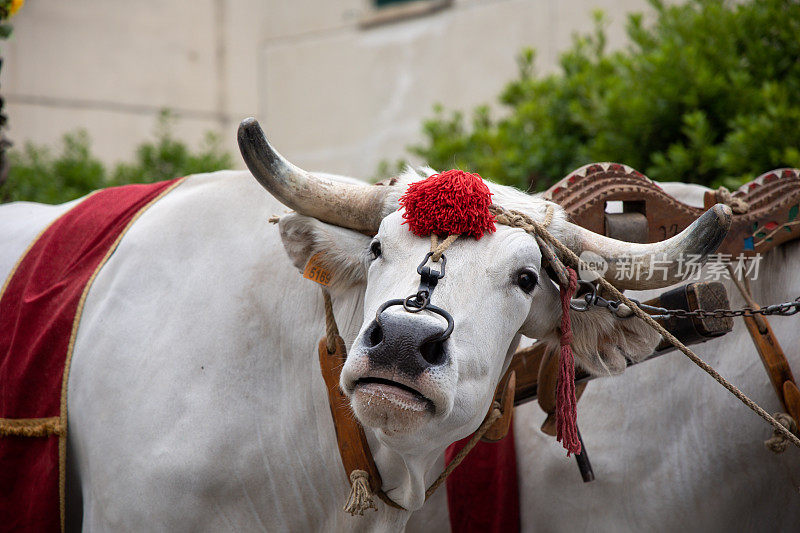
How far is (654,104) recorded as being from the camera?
4.84m

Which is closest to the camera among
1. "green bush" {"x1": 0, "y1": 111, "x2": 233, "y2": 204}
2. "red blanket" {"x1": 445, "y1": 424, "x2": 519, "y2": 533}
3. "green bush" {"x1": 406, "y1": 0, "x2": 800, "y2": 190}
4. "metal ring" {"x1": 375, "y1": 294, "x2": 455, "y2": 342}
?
"metal ring" {"x1": 375, "y1": 294, "x2": 455, "y2": 342}

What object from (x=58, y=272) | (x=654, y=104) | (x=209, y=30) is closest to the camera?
(x=58, y=272)

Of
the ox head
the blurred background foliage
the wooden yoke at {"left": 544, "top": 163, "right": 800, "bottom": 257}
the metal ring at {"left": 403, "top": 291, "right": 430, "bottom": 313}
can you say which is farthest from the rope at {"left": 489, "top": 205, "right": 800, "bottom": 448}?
the blurred background foliage

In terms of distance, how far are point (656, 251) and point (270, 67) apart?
893cm

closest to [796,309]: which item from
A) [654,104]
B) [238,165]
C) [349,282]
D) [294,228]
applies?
[349,282]

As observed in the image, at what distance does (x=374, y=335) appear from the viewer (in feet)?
6.75

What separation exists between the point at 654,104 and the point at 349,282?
301cm

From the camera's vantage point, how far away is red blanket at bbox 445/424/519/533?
120 inches

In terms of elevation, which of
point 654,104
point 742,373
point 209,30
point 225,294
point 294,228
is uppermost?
point 209,30

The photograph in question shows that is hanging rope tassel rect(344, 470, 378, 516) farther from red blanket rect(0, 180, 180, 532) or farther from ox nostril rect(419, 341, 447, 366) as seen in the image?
red blanket rect(0, 180, 180, 532)

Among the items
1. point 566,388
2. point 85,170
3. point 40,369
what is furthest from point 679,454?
point 85,170

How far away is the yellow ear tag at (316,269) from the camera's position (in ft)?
8.35

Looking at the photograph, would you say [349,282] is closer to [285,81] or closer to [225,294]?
[225,294]

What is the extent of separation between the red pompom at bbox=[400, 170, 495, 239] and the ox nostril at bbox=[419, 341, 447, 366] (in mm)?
357
